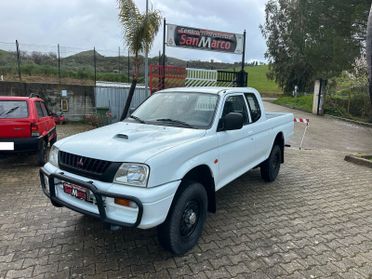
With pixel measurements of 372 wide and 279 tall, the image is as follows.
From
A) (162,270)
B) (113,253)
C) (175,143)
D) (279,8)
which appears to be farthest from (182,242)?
(279,8)

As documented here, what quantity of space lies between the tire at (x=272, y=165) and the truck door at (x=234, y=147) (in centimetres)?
93

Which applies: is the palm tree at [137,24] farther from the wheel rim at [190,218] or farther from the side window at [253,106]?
the wheel rim at [190,218]

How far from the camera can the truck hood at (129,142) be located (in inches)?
115

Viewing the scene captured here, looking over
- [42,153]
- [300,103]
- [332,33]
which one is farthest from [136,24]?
[300,103]

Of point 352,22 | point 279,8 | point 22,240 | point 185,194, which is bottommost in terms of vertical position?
point 22,240

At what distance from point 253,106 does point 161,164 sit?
2.82 m

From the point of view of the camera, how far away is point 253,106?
5.21m

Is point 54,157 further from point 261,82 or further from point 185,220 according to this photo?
point 261,82

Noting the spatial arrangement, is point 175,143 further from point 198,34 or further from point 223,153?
point 198,34

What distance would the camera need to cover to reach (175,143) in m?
3.24

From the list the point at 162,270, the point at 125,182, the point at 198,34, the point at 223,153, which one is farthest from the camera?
the point at 198,34

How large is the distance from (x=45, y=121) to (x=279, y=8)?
111 ft

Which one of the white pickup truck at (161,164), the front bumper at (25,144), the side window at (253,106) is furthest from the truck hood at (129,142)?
the front bumper at (25,144)

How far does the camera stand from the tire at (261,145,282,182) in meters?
5.82
